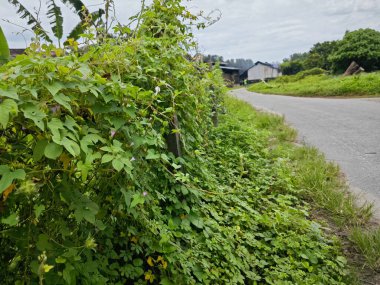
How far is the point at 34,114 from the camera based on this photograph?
0.99 meters

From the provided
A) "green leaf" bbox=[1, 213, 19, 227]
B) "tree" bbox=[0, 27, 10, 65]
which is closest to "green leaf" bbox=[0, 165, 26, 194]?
"green leaf" bbox=[1, 213, 19, 227]

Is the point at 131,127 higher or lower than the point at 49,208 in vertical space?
higher

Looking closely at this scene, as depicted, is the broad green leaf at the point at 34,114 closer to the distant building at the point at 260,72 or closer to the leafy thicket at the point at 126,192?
the leafy thicket at the point at 126,192

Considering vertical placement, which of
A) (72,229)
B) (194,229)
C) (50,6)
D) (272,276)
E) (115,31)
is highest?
(50,6)

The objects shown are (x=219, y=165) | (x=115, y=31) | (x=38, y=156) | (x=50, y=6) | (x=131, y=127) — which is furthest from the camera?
(x=50, y=6)

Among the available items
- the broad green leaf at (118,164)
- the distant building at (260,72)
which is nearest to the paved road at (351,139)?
the broad green leaf at (118,164)

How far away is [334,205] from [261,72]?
69.8 m

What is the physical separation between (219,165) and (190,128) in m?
1.24

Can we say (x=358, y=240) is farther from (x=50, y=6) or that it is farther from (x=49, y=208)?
(x=50, y=6)

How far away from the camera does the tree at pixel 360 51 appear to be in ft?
88.2

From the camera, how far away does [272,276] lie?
2189mm

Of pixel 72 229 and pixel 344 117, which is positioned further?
pixel 344 117

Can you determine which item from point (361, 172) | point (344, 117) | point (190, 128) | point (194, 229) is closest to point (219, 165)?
point (190, 128)

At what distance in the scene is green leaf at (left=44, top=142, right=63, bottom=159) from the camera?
0.99 meters
